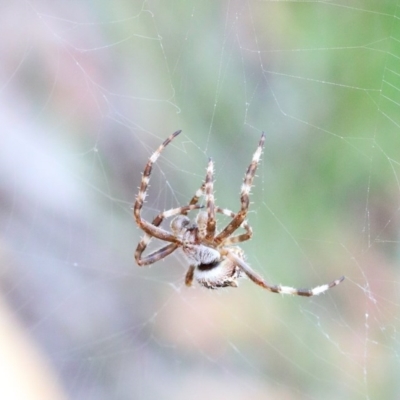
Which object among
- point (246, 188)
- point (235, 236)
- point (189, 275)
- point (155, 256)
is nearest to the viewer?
point (246, 188)

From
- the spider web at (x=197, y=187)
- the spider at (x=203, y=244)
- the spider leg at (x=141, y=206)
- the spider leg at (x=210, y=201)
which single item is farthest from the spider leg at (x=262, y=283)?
the spider web at (x=197, y=187)

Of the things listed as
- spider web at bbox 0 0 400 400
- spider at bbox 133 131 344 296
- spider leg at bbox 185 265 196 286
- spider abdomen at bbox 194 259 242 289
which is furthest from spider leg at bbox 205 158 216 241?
spider web at bbox 0 0 400 400

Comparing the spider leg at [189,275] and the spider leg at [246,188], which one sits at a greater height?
the spider leg at [246,188]

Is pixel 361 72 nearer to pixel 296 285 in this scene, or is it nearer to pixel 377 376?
pixel 296 285

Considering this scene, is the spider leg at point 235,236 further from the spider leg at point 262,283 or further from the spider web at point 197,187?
the spider web at point 197,187

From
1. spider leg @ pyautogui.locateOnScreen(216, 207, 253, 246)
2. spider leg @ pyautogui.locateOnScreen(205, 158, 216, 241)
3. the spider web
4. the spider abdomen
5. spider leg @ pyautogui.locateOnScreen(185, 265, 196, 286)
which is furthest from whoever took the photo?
the spider web

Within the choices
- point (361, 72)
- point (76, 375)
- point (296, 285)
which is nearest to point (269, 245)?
point (296, 285)

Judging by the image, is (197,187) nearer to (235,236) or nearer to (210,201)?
(235,236)

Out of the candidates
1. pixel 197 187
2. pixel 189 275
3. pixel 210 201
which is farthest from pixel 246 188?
pixel 197 187

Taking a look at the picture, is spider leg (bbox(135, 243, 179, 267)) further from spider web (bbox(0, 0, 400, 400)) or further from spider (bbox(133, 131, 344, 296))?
spider web (bbox(0, 0, 400, 400))
